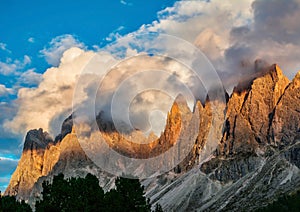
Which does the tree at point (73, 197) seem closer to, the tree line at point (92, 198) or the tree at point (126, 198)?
the tree line at point (92, 198)

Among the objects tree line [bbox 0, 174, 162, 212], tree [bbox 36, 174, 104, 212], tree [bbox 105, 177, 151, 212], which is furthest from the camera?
tree [bbox 36, 174, 104, 212]

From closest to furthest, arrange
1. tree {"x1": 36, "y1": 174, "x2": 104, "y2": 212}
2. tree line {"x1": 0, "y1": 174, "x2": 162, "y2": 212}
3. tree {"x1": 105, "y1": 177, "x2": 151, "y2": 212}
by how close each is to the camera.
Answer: tree {"x1": 105, "y1": 177, "x2": 151, "y2": 212}, tree line {"x1": 0, "y1": 174, "x2": 162, "y2": 212}, tree {"x1": 36, "y1": 174, "x2": 104, "y2": 212}

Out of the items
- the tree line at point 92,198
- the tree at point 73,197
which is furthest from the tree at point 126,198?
the tree at point 73,197

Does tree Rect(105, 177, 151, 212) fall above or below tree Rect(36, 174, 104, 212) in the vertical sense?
below

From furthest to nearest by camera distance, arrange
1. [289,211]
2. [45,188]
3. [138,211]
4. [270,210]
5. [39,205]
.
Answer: [270,210]
[289,211]
[45,188]
[39,205]
[138,211]

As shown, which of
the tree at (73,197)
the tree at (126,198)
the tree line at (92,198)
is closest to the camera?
the tree at (126,198)

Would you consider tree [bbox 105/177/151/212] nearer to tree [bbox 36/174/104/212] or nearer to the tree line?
the tree line

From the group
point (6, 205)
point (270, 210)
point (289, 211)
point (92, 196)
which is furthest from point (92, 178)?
point (270, 210)

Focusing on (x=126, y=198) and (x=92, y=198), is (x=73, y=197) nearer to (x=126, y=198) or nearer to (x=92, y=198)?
(x=92, y=198)

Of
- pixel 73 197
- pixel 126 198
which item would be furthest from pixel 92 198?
pixel 126 198

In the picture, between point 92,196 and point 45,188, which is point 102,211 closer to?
point 92,196

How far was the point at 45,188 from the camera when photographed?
8094 centimetres

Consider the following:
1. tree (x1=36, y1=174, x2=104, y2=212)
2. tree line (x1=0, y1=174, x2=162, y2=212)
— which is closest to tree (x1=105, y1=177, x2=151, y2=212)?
tree line (x1=0, y1=174, x2=162, y2=212)

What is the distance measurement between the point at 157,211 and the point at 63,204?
50.9 ft
